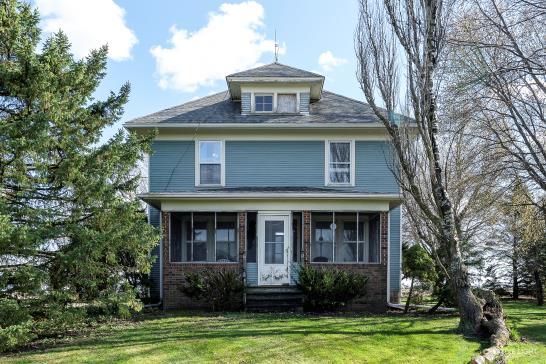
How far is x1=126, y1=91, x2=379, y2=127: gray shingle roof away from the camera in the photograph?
642 inches

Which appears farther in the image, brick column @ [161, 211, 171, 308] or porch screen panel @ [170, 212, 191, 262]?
porch screen panel @ [170, 212, 191, 262]

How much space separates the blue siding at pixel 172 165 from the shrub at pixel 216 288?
3811 millimetres

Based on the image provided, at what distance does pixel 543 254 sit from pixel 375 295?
961cm

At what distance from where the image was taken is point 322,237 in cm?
1662

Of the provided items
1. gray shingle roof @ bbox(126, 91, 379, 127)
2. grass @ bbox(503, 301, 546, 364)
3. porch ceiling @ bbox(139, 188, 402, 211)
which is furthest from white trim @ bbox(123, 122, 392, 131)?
grass @ bbox(503, 301, 546, 364)

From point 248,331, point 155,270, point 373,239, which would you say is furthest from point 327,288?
point 155,270

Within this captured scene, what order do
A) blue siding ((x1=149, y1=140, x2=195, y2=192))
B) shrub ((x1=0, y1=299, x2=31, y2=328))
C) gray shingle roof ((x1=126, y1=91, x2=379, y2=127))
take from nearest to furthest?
shrub ((x1=0, y1=299, x2=31, y2=328)), gray shingle roof ((x1=126, y1=91, x2=379, y2=127)), blue siding ((x1=149, y1=140, x2=195, y2=192))

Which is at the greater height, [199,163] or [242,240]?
[199,163]

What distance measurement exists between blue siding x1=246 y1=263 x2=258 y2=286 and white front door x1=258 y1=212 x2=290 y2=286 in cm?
11

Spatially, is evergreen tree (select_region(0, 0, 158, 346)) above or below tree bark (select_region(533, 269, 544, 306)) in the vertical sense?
above

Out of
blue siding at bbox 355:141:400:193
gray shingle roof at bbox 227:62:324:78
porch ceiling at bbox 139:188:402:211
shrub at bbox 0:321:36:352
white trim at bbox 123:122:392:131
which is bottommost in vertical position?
shrub at bbox 0:321:36:352

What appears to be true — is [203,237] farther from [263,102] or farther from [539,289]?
[539,289]

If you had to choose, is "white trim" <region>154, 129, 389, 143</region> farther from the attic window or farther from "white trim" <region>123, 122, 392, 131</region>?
the attic window

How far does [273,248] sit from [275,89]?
18.0 ft
